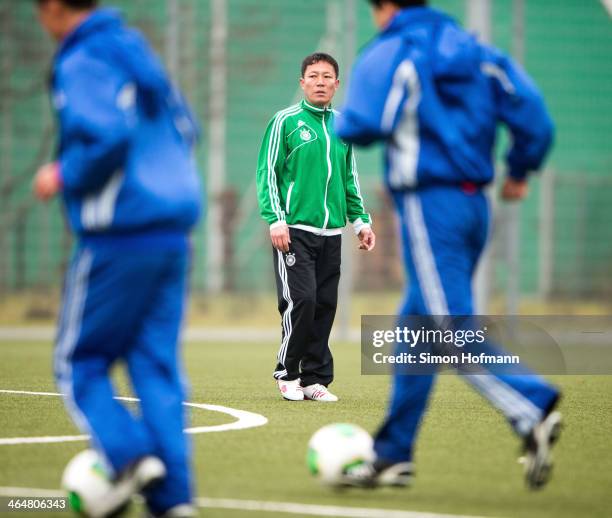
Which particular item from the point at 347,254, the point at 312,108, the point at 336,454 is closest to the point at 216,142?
the point at 347,254

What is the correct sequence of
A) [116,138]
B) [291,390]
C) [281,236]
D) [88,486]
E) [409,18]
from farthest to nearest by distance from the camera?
[291,390]
[281,236]
[409,18]
[88,486]
[116,138]

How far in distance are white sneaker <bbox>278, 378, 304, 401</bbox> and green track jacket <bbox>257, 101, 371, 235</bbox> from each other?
3.44 feet

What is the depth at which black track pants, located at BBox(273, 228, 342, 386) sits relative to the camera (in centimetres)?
923

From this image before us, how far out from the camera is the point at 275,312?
915 inches

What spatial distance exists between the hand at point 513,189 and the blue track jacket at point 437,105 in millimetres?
111

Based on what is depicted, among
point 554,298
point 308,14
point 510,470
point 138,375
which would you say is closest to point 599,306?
point 554,298

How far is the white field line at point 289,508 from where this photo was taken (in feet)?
16.7

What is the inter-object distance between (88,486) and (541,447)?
1741 millimetres

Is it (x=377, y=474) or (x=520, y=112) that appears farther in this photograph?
(x=377, y=474)

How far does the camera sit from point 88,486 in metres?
4.90

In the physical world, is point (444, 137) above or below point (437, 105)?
below

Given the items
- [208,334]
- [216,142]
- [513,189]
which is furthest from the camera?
[216,142]

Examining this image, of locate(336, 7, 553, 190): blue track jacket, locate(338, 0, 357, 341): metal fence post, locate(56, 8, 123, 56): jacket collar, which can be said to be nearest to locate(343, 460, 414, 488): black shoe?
locate(336, 7, 553, 190): blue track jacket

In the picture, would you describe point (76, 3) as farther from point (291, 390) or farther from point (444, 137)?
point (291, 390)
